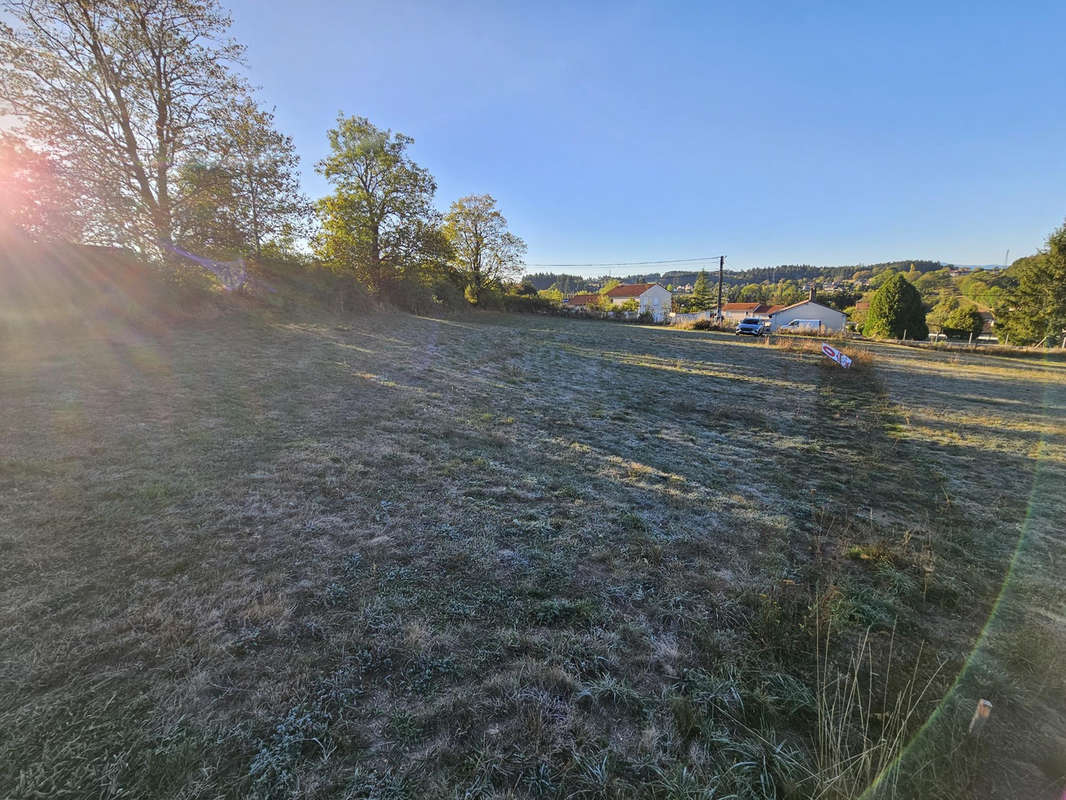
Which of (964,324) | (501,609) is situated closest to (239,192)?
(501,609)

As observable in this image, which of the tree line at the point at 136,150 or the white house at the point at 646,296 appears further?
the white house at the point at 646,296

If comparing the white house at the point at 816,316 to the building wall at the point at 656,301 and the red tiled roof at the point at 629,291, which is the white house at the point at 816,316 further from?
the red tiled roof at the point at 629,291

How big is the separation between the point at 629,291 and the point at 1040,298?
3906 cm

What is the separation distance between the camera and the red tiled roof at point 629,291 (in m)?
54.5

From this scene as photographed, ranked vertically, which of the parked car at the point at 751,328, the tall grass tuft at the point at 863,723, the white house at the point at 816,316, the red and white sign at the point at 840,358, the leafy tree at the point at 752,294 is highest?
the leafy tree at the point at 752,294

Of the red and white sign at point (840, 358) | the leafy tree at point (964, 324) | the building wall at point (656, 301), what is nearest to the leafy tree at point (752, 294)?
the building wall at point (656, 301)

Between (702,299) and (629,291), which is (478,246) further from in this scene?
(702,299)

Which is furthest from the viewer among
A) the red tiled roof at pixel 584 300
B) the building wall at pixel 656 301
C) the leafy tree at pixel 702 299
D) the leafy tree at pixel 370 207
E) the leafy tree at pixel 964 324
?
the leafy tree at pixel 702 299

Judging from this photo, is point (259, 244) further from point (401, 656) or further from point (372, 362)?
point (401, 656)

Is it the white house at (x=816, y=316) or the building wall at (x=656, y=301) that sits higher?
the building wall at (x=656, y=301)

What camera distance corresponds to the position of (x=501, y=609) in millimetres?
2311

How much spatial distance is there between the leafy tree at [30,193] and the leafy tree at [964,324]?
5017 cm

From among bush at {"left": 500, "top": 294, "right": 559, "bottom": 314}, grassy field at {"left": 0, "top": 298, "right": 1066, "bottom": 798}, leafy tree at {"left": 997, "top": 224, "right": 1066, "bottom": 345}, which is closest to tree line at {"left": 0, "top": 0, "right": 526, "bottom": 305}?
grassy field at {"left": 0, "top": 298, "right": 1066, "bottom": 798}

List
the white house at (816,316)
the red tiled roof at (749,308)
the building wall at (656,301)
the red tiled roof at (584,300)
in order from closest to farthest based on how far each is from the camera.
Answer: the white house at (816,316) → the building wall at (656,301) → the red tiled roof at (584,300) → the red tiled roof at (749,308)
